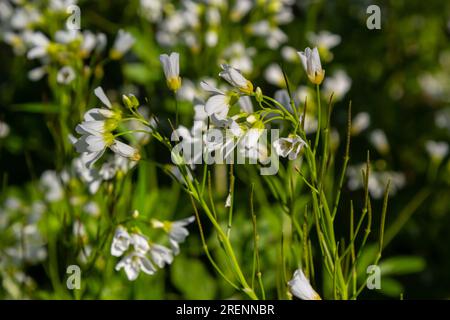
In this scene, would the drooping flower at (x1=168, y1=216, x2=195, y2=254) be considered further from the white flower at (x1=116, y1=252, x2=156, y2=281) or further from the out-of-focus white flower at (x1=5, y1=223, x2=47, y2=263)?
the out-of-focus white flower at (x1=5, y1=223, x2=47, y2=263)

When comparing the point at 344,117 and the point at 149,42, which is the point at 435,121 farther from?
the point at 149,42

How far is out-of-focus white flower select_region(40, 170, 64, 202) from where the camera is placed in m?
1.72

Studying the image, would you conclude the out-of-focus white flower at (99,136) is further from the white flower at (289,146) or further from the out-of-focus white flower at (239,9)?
the out-of-focus white flower at (239,9)

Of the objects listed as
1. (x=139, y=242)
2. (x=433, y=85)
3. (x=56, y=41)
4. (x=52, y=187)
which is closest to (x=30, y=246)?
(x=52, y=187)

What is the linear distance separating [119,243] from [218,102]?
0.34 metres

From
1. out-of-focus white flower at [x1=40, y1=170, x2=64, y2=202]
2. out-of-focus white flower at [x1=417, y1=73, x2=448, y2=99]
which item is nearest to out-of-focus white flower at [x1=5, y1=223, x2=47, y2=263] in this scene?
out-of-focus white flower at [x1=40, y1=170, x2=64, y2=202]

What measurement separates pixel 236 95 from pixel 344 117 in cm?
130

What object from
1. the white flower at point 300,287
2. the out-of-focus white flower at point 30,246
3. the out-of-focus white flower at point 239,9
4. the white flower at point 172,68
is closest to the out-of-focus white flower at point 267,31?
the out-of-focus white flower at point 239,9

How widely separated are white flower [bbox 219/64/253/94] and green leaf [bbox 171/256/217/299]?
0.82 meters

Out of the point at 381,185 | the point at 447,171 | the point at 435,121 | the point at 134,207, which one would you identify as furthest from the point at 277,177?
the point at 435,121

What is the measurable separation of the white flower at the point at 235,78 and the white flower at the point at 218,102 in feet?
0.07

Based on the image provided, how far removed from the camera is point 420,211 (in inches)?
79.3

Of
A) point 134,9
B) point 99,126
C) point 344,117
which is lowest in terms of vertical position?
point 99,126

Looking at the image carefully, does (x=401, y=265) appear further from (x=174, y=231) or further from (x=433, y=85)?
(x=433, y=85)
